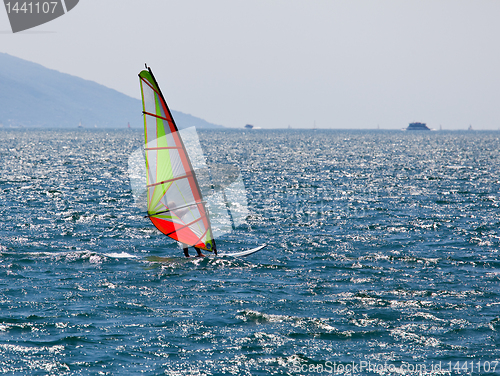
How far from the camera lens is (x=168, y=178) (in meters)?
20.8

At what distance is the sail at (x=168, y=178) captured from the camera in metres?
20.0

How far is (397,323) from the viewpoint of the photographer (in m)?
16.0

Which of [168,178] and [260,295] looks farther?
[168,178]

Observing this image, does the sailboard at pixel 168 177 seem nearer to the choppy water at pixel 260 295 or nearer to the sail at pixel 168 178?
the sail at pixel 168 178

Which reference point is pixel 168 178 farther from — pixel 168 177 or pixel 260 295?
pixel 260 295

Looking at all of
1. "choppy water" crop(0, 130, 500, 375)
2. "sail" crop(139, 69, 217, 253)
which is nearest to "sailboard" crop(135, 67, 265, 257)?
"sail" crop(139, 69, 217, 253)

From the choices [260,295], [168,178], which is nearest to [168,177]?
[168,178]

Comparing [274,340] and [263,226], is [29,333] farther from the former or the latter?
A: [263,226]

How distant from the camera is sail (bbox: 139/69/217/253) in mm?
20047

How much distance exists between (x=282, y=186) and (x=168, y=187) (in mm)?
32082

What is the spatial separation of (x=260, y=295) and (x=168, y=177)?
5.88m

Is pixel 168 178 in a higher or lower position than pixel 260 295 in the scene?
higher

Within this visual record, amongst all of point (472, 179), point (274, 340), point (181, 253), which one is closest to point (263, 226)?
point (181, 253)

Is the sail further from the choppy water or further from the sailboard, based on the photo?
the choppy water
